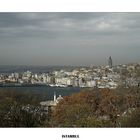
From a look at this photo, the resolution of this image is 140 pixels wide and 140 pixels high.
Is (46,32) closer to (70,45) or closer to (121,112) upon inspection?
(70,45)

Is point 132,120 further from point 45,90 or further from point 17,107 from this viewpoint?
point 17,107

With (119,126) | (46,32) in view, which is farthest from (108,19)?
(119,126)

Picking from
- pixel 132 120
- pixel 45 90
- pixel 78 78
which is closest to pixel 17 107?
pixel 45 90

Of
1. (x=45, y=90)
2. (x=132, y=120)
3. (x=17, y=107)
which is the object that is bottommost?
(x=132, y=120)

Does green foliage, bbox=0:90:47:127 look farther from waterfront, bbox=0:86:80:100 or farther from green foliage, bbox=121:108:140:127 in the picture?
green foliage, bbox=121:108:140:127

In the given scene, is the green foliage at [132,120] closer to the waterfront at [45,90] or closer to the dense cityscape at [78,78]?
the dense cityscape at [78,78]

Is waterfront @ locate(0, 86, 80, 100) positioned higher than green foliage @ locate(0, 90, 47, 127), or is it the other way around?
waterfront @ locate(0, 86, 80, 100)

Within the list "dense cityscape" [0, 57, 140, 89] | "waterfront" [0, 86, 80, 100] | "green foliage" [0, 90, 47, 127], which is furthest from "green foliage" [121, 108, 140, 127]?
"green foliage" [0, 90, 47, 127]
